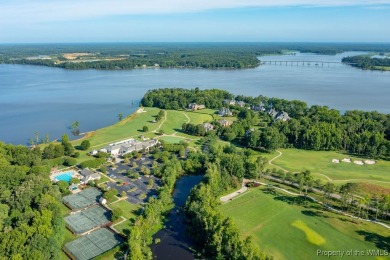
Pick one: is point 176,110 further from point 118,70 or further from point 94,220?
point 118,70

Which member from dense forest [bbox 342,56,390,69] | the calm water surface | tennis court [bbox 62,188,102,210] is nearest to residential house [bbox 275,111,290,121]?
the calm water surface

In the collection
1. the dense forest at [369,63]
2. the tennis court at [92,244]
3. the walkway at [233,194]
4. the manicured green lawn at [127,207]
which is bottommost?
the tennis court at [92,244]

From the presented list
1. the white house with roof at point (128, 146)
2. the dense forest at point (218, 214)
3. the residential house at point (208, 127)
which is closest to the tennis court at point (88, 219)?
the dense forest at point (218, 214)

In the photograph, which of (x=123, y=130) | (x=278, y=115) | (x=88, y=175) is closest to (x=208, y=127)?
(x=123, y=130)

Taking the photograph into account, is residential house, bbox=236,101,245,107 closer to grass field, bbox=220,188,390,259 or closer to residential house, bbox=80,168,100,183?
grass field, bbox=220,188,390,259

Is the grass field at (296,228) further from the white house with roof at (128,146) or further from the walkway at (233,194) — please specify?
the white house with roof at (128,146)

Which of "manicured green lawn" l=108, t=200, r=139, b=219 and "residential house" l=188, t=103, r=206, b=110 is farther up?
"residential house" l=188, t=103, r=206, b=110
